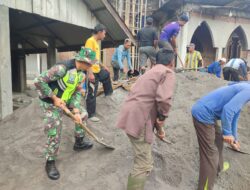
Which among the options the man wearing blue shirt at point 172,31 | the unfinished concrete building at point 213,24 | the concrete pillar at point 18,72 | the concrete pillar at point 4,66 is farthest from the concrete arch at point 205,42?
the concrete pillar at point 4,66

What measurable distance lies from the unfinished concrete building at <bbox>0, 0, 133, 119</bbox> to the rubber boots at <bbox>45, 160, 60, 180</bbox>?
208 cm

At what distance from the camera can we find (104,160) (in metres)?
4.20

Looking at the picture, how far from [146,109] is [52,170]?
1.64 m

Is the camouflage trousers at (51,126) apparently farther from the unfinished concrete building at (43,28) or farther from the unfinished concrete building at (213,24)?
the unfinished concrete building at (213,24)

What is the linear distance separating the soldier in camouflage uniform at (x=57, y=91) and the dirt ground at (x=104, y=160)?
0.35m

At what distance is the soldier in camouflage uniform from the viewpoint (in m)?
3.66

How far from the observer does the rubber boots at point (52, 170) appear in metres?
3.87

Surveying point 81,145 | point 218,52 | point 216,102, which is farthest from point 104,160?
point 218,52

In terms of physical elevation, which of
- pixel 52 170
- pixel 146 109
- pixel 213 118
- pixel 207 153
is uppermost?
pixel 146 109

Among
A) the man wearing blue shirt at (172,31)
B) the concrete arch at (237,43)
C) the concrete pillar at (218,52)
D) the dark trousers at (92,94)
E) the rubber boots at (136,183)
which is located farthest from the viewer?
the concrete arch at (237,43)

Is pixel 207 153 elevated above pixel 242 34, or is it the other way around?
pixel 242 34

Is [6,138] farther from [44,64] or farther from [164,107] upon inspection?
[44,64]

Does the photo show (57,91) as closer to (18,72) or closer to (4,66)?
(4,66)

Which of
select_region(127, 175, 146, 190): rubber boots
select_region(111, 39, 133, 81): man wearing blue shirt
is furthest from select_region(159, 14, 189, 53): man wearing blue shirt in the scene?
select_region(127, 175, 146, 190): rubber boots
